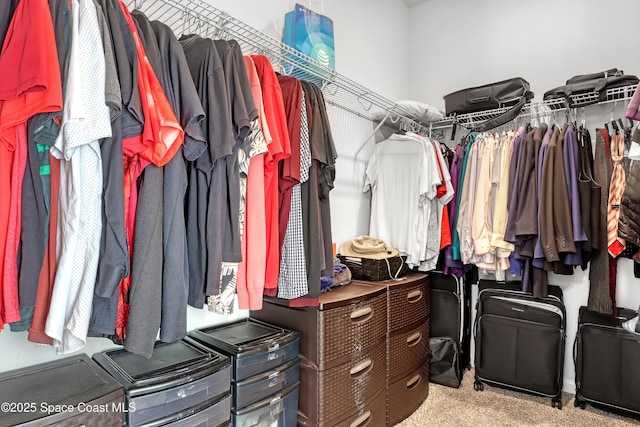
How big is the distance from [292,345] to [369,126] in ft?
5.57

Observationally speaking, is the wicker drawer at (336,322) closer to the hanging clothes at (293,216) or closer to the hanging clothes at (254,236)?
the hanging clothes at (293,216)

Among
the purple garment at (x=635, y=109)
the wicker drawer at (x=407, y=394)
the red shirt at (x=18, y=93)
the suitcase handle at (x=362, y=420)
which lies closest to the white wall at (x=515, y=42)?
the purple garment at (x=635, y=109)

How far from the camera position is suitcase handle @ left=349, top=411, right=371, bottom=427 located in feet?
5.53

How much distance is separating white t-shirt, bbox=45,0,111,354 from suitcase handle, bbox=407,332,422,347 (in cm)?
165

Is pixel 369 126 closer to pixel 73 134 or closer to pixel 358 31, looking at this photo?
pixel 358 31

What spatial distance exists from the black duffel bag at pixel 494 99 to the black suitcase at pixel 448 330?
109 cm

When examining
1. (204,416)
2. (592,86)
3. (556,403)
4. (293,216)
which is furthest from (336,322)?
(592,86)

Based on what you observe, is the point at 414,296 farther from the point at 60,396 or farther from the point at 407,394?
the point at 60,396

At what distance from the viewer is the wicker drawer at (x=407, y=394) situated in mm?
1936

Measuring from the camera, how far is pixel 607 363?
2.09 m

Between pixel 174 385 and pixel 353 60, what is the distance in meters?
2.19

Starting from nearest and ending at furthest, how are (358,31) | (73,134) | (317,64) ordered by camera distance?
(73,134) < (317,64) < (358,31)

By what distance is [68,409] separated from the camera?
2.98 feet

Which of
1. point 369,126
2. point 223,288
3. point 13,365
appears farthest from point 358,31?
point 13,365
